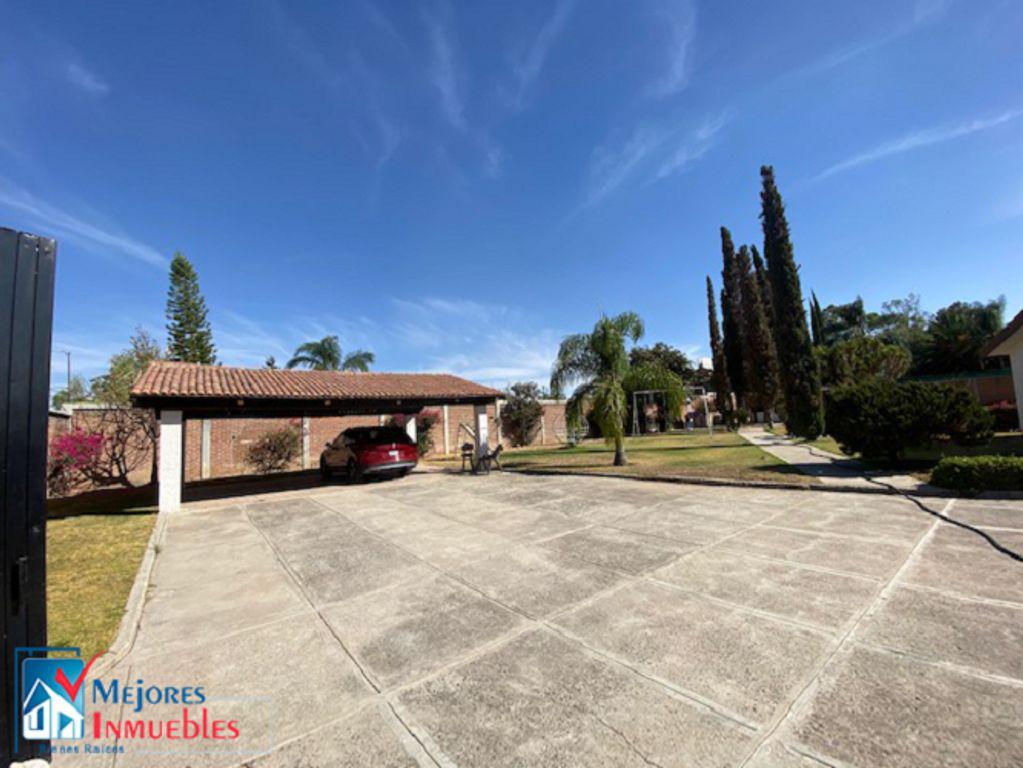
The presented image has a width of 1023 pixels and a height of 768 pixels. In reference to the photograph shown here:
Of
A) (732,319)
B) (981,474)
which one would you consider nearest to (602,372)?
(981,474)

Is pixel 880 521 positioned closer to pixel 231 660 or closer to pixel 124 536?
pixel 231 660

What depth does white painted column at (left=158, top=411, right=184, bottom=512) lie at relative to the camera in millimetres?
9594

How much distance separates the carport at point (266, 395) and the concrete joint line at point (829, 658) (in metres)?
11.8

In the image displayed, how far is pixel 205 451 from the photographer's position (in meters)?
17.5

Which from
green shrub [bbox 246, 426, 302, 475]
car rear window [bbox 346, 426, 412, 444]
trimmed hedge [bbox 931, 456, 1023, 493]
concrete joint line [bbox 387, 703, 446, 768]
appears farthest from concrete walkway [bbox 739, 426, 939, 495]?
green shrub [bbox 246, 426, 302, 475]

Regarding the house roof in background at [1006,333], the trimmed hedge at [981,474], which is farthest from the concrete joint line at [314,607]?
the house roof in background at [1006,333]

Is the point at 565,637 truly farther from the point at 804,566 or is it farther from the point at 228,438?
the point at 228,438

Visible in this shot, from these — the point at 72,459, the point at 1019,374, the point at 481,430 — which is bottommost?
the point at 72,459

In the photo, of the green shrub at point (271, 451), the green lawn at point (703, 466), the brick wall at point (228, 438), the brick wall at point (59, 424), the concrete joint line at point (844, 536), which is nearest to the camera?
the concrete joint line at point (844, 536)

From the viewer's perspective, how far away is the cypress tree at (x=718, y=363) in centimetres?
3481

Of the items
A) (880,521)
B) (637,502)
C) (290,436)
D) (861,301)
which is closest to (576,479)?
(637,502)

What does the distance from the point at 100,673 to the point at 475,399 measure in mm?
12467

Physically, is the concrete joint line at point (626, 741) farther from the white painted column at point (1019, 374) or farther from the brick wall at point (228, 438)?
the white painted column at point (1019, 374)

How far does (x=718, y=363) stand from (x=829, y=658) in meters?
36.2
